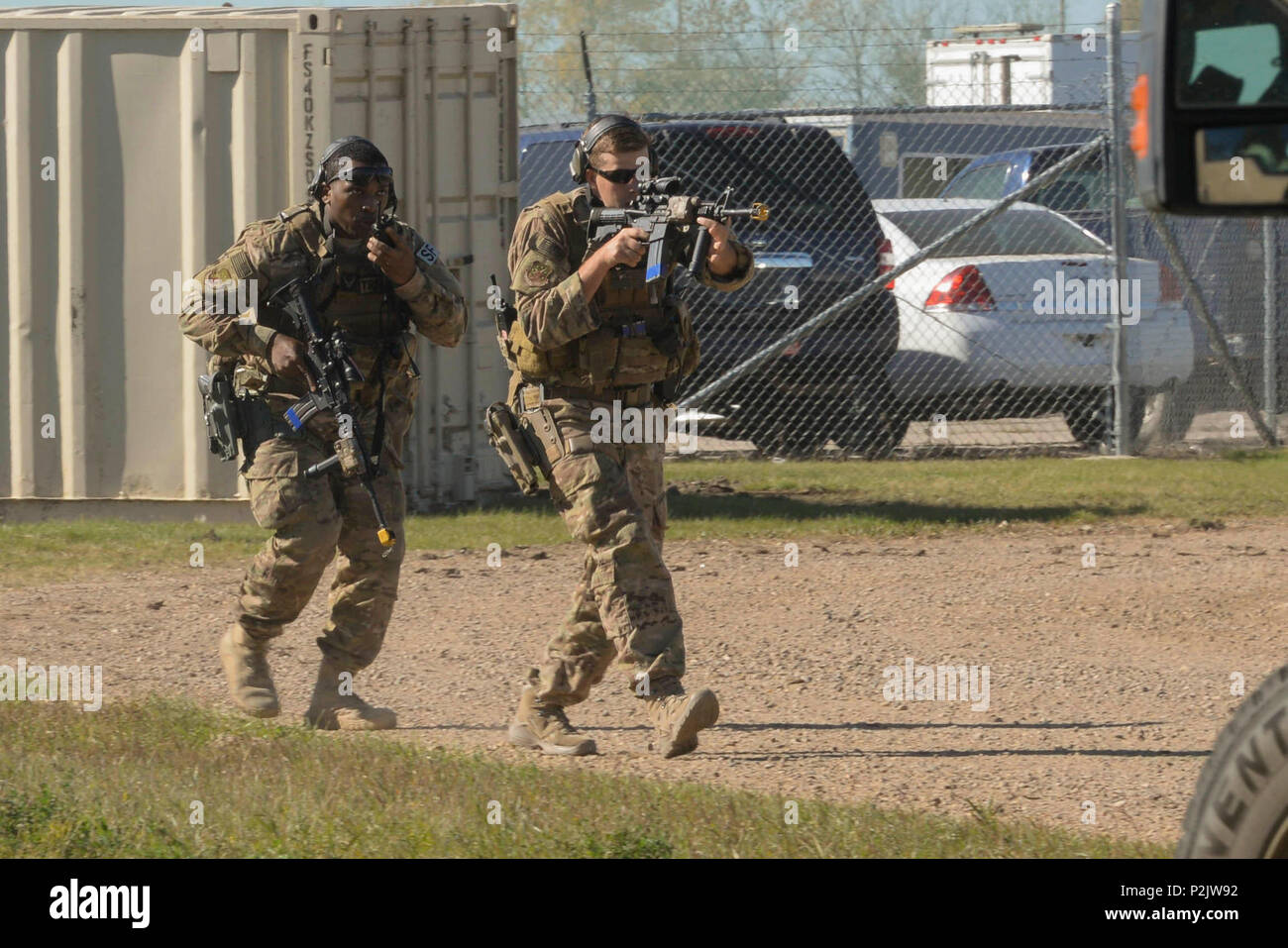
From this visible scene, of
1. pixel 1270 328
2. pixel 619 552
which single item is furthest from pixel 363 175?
pixel 1270 328

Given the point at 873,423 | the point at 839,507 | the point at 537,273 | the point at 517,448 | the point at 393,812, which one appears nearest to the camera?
the point at 393,812

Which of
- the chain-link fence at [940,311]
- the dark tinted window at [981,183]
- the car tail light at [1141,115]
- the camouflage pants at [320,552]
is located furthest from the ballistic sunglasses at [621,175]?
the dark tinted window at [981,183]

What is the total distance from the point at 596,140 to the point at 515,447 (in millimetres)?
983

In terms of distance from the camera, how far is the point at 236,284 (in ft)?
21.4

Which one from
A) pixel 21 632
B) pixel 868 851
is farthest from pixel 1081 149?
pixel 868 851

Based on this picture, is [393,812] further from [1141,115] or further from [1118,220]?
[1118,220]

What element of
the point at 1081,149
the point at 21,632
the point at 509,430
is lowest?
the point at 21,632

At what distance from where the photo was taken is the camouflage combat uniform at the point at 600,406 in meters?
5.92

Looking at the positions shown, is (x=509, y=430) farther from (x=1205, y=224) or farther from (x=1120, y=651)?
(x=1205, y=224)

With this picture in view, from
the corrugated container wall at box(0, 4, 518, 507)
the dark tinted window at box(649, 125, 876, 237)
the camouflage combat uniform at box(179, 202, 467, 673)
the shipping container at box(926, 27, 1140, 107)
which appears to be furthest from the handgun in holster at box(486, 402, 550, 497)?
the shipping container at box(926, 27, 1140, 107)

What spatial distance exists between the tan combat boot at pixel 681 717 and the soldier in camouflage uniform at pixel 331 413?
3.83ft

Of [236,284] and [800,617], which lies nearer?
[236,284]

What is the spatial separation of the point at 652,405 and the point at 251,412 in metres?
1.39

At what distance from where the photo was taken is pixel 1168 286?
13.5 m
